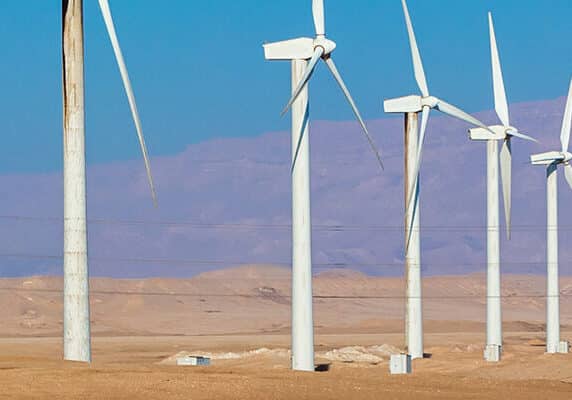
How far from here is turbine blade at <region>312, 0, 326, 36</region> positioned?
2205 inches

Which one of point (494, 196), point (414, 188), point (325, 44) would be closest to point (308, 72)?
point (325, 44)

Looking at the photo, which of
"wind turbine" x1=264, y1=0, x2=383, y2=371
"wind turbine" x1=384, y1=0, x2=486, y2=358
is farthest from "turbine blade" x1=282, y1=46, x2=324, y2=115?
"wind turbine" x1=384, y1=0, x2=486, y2=358

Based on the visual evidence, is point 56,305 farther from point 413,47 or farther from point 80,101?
point 80,101

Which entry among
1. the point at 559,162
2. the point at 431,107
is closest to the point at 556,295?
the point at 559,162

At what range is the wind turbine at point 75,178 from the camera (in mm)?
37031

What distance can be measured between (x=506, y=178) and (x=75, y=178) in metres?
38.3

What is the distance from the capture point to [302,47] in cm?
5556

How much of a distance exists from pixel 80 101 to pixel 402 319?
145 metres

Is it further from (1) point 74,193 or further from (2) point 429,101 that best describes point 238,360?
(1) point 74,193

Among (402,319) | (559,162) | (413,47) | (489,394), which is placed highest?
(413,47)

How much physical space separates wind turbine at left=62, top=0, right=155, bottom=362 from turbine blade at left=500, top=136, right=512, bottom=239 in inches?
1369

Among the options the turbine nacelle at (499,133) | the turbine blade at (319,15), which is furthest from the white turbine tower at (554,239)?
the turbine blade at (319,15)

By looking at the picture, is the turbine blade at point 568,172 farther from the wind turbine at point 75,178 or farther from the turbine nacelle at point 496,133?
the wind turbine at point 75,178

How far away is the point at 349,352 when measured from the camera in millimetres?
79750
